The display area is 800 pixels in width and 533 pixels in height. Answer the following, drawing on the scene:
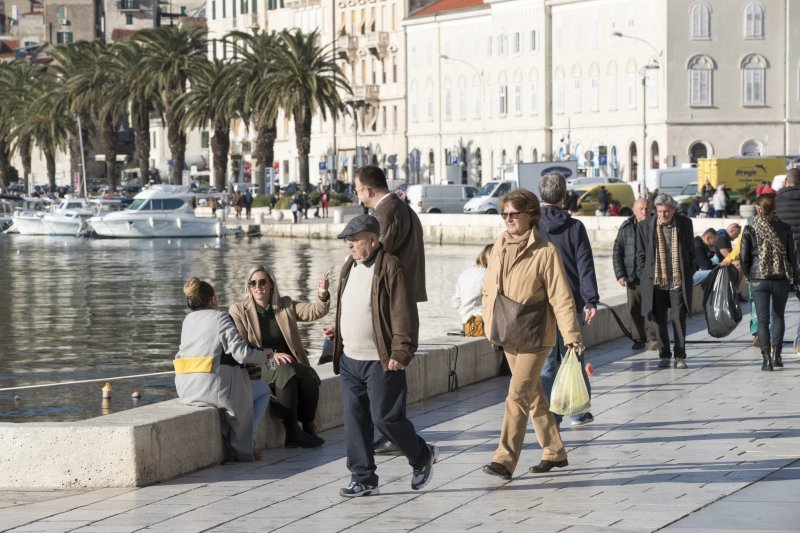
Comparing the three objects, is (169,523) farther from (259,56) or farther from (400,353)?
(259,56)

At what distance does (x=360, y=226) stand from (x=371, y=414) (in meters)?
1.07

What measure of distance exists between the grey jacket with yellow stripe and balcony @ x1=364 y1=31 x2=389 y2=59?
4079 inches

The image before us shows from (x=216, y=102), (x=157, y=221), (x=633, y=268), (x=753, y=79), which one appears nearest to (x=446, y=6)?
(x=753, y=79)

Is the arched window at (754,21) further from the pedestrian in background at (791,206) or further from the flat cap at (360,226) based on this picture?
the flat cap at (360,226)

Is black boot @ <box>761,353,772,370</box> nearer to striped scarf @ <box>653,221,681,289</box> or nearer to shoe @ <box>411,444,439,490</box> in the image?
striped scarf @ <box>653,221,681,289</box>

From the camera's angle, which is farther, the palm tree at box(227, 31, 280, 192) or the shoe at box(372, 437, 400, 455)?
the palm tree at box(227, 31, 280, 192)

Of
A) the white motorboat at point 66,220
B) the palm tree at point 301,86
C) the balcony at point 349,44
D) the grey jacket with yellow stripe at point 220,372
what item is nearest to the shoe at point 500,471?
the grey jacket with yellow stripe at point 220,372

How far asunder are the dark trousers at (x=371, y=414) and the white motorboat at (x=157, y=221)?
67.4 meters

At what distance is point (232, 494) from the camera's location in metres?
10.4

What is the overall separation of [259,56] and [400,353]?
2950 inches

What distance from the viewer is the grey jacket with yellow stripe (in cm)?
1128

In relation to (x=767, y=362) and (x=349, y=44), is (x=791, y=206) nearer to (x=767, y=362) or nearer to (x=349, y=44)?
(x=767, y=362)

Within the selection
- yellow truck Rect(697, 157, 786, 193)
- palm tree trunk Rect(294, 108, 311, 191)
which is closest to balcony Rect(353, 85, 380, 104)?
palm tree trunk Rect(294, 108, 311, 191)

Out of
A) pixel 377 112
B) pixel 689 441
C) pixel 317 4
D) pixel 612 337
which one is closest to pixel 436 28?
pixel 377 112
